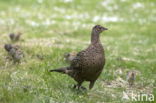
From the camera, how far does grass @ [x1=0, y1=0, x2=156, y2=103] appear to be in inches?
394

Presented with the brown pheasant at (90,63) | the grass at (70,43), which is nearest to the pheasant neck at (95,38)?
the brown pheasant at (90,63)

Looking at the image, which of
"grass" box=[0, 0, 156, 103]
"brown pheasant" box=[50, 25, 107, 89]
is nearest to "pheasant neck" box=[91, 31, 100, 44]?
"brown pheasant" box=[50, 25, 107, 89]

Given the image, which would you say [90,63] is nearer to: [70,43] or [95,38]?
[95,38]

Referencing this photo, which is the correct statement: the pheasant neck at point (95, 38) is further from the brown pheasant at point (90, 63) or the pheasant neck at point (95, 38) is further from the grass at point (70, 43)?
the grass at point (70, 43)

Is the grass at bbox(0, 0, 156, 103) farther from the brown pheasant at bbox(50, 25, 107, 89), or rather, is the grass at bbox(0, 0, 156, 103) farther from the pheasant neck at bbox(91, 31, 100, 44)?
the pheasant neck at bbox(91, 31, 100, 44)

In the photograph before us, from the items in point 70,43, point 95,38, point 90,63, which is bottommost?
point 70,43

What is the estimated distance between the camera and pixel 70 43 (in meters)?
20.7

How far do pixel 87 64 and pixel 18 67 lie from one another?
3347 mm

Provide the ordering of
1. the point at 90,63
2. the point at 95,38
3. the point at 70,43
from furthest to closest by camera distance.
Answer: the point at 70,43 → the point at 95,38 → the point at 90,63

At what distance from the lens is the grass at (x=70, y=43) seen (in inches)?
394

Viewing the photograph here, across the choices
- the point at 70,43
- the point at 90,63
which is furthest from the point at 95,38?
the point at 70,43

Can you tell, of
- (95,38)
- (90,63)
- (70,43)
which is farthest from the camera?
(70,43)

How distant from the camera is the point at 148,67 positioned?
15.6 metres

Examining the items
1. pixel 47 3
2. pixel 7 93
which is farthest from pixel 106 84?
pixel 47 3
